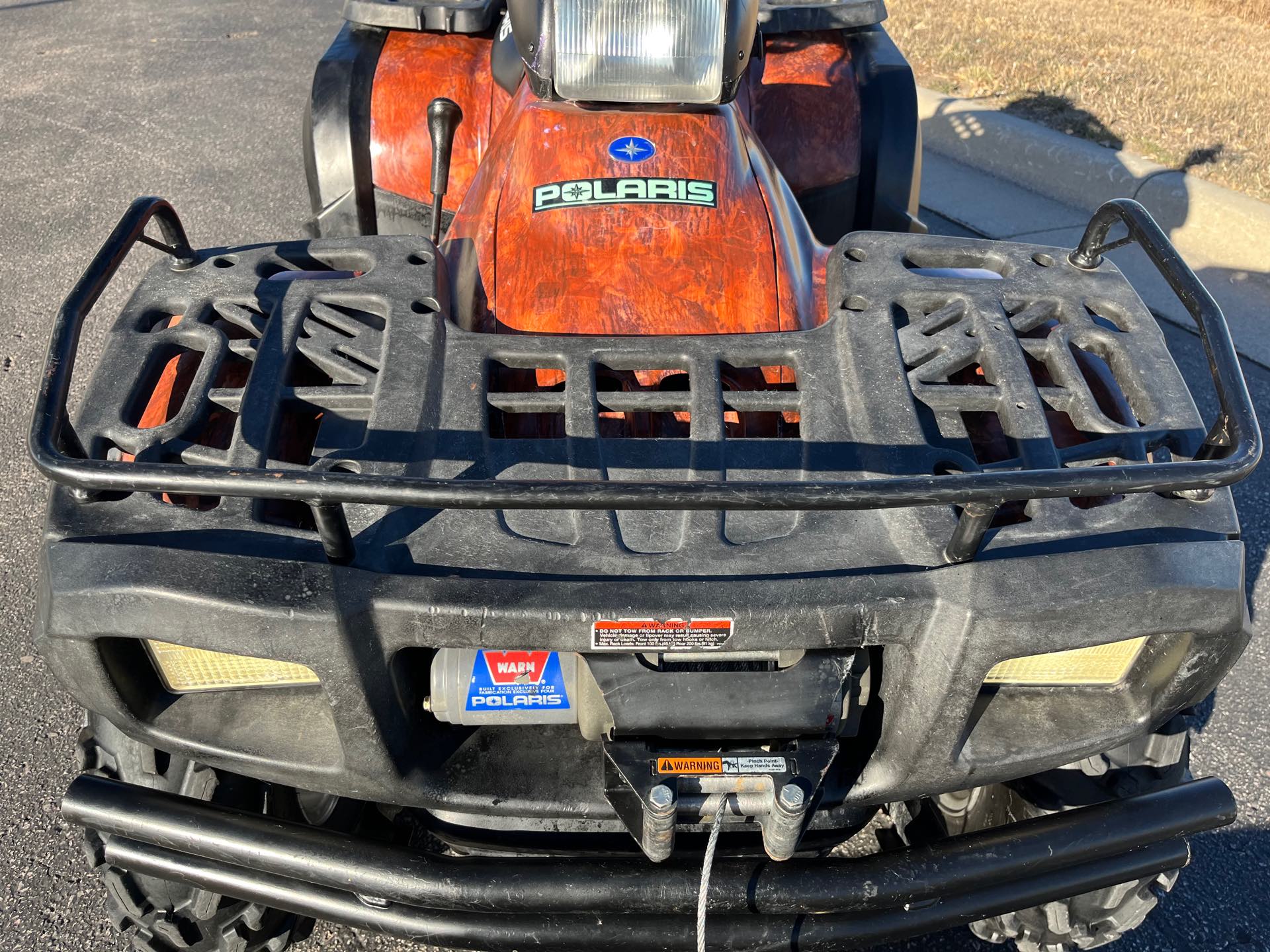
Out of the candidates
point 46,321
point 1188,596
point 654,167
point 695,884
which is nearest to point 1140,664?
point 1188,596

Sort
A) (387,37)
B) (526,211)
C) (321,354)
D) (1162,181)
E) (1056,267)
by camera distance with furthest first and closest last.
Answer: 1. (1162,181)
2. (387,37)
3. (526,211)
4. (1056,267)
5. (321,354)

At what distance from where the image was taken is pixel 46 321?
15.2 ft

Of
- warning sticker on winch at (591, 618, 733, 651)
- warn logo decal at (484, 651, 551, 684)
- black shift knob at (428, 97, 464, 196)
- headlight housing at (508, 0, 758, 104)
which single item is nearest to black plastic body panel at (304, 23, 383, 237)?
black shift knob at (428, 97, 464, 196)

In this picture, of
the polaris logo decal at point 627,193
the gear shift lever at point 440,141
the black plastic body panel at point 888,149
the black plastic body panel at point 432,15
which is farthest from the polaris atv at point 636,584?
the black plastic body panel at point 432,15

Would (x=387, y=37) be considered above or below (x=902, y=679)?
above

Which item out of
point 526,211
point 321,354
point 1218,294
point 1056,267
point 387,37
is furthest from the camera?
point 1218,294

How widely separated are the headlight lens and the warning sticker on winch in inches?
52.8

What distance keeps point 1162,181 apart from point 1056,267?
3.89m

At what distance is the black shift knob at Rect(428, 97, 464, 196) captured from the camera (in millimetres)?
3127

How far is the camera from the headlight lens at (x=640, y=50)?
92.0 inches

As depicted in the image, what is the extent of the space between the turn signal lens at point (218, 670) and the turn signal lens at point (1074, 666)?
1.16m

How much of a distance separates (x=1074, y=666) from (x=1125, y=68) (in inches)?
261

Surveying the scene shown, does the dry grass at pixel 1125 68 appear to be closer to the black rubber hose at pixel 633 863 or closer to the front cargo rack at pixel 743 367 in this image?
the front cargo rack at pixel 743 367

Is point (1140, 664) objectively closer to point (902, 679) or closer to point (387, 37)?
point (902, 679)
